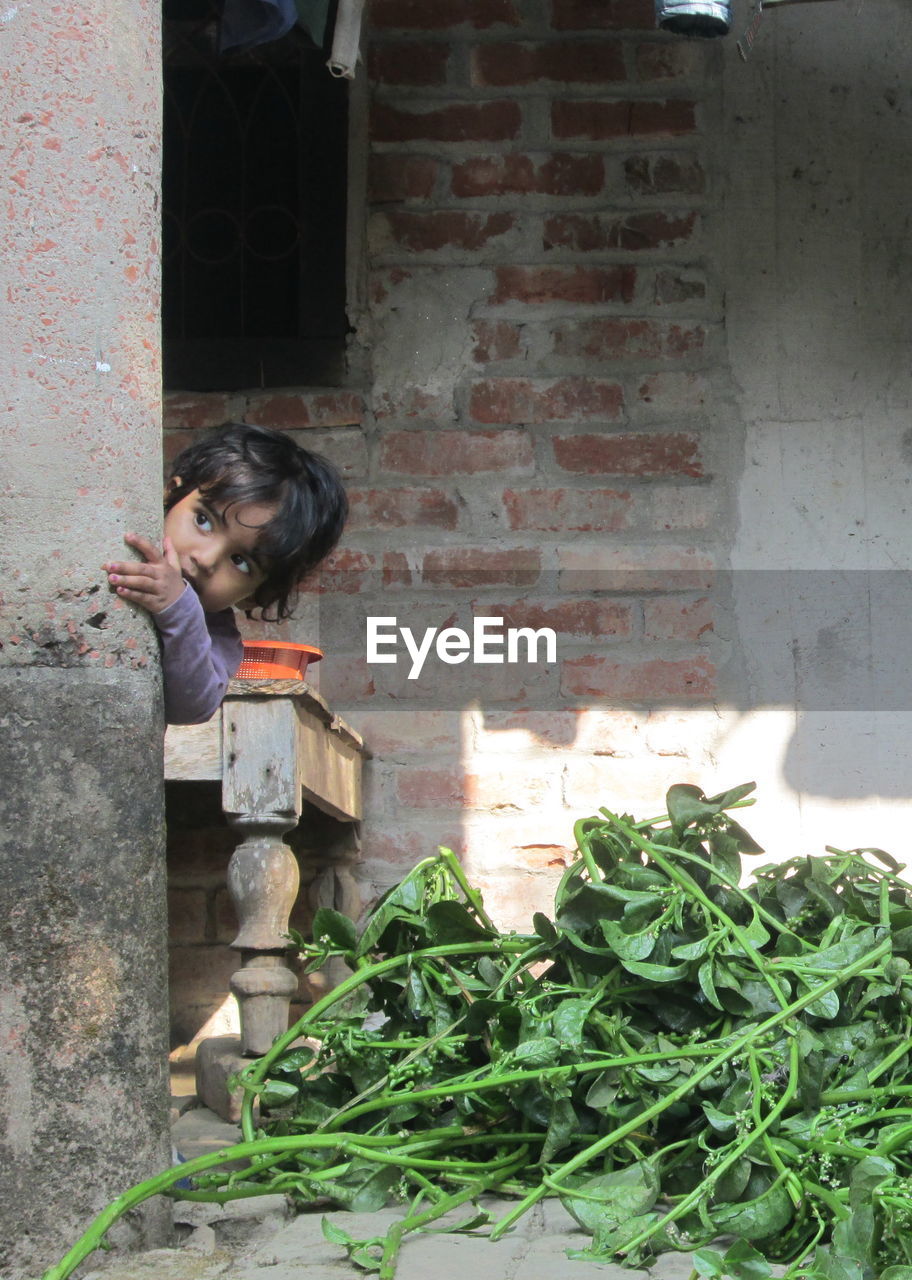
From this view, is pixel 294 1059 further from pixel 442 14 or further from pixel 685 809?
pixel 442 14

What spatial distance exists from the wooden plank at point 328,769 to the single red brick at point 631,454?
0.80 meters

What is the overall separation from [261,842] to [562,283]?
4.92 ft

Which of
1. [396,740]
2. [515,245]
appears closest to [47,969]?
[396,740]

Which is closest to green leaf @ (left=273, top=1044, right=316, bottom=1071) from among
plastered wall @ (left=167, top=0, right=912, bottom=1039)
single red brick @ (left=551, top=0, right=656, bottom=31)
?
plastered wall @ (left=167, top=0, right=912, bottom=1039)

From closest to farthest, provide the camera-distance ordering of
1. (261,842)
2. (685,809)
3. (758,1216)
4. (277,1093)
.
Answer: (758,1216) → (277,1093) → (685,809) → (261,842)

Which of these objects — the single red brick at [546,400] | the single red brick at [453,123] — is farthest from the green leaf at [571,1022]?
the single red brick at [453,123]

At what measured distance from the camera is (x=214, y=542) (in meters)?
2.06

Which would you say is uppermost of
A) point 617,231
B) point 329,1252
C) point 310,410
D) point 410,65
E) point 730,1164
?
point 410,65

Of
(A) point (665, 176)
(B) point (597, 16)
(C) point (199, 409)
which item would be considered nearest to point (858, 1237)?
(C) point (199, 409)

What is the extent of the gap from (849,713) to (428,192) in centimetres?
148

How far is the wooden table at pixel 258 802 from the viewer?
2469mm

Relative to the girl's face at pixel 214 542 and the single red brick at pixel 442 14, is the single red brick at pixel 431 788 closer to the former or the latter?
the girl's face at pixel 214 542

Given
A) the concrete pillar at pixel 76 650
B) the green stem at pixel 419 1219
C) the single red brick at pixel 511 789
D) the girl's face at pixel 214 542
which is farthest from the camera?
the single red brick at pixel 511 789

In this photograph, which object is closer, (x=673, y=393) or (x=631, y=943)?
(x=631, y=943)
